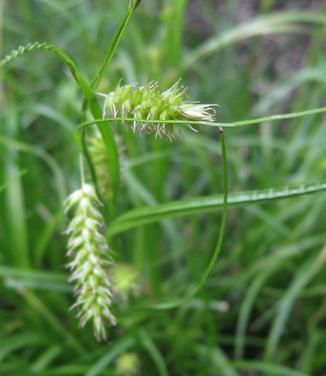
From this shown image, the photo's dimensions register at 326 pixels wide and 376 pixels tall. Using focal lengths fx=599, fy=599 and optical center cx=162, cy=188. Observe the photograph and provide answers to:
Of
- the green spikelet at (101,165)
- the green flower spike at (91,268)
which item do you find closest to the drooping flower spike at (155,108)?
the green flower spike at (91,268)

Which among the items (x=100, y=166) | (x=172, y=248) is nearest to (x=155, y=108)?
(x=100, y=166)

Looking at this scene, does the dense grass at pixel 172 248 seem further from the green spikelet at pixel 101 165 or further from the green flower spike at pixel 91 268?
the green flower spike at pixel 91 268

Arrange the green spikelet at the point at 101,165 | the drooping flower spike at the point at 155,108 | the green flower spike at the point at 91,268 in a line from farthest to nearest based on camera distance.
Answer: the green spikelet at the point at 101,165 < the green flower spike at the point at 91,268 < the drooping flower spike at the point at 155,108

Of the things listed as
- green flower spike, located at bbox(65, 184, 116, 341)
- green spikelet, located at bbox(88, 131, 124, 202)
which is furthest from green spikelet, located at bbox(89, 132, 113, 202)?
green flower spike, located at bbox(65, 184, 116, 341)

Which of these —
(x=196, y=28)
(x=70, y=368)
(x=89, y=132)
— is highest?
(x=196, y=28)

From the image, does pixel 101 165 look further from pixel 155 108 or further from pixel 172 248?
pixel 172 248

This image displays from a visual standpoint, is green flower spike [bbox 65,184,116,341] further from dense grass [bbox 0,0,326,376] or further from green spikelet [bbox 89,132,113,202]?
dense grass [bbox 0,0,326,376]

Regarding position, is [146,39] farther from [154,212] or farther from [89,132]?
[154,212]

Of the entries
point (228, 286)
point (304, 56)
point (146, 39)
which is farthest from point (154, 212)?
point (304, 56)

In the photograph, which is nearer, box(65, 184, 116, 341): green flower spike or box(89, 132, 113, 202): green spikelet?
box(65, 184, 116, 341): green flower spike
